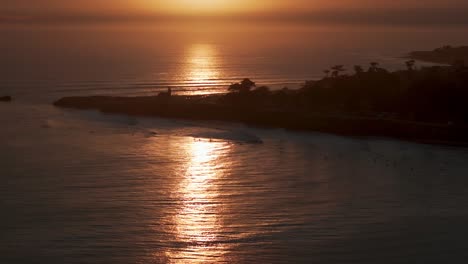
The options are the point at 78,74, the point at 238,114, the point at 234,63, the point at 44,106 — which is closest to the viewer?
the point at 238,114

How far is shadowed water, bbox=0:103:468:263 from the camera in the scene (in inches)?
403

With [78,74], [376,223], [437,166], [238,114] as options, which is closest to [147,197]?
[376,223]

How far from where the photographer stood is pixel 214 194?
13.0 metres

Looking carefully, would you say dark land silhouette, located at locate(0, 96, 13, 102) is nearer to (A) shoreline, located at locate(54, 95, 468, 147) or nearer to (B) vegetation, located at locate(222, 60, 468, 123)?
(A) shoreline, located at locate(54, 95, 468, 147)

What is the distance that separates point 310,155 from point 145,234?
6.29 m

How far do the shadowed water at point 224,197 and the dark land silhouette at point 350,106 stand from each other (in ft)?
2.45

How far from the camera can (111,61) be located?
142 ft

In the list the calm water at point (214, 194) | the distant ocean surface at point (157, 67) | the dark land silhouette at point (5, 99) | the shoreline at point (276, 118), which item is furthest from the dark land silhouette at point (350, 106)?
the distant ocean surface at point (157, 67)

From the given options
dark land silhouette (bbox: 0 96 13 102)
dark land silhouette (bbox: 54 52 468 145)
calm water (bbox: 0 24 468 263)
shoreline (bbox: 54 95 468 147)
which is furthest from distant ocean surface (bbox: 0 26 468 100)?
calm water (bbox: 0 24 468 263)

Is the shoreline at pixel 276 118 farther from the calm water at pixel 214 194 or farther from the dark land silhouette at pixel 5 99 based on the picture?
the dark land silhouette at pixel 5 99

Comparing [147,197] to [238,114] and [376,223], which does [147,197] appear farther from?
[238,114]

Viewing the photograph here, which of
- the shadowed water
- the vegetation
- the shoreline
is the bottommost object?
the shadowed water

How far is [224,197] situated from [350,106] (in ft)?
29.9

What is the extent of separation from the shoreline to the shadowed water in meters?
0.60
